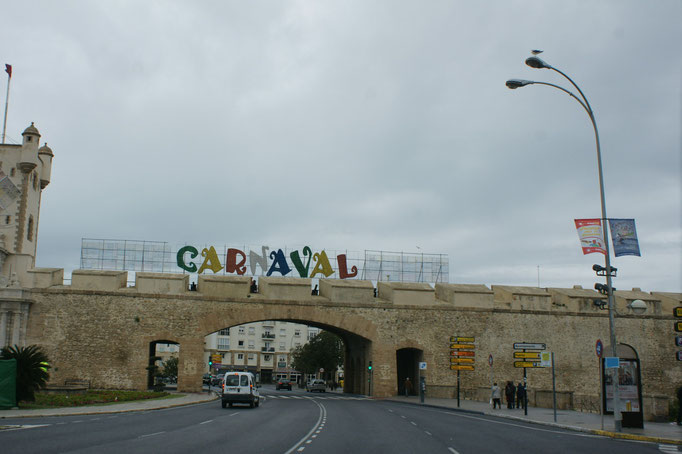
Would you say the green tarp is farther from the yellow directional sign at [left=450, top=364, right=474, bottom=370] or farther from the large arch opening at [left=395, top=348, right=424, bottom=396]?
the large arch opening at [left=395, top=348, right=424, bottom=396]

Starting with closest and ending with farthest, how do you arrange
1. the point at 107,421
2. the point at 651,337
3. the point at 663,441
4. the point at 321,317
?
the point at 663,441
the point at 107,421
the point at 321,317
the point at 651,337

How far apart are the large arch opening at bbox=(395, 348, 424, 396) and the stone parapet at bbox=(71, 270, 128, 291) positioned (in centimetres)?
2250

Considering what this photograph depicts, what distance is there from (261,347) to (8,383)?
8027 cm

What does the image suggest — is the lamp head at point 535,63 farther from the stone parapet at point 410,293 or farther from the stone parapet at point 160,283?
the stone parapet at point 160,283

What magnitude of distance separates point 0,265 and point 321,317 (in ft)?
75.2

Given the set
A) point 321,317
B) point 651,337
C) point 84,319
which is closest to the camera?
point 84,319

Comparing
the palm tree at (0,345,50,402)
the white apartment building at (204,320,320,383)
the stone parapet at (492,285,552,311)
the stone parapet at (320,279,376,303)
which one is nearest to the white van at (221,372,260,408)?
the palm tree at (0,345,50,402)

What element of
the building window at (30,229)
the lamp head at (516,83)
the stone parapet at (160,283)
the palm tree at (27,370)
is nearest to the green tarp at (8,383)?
the palm tree at (27,370)

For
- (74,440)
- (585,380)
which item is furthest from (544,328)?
(74,440)

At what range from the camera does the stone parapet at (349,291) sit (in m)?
44.0

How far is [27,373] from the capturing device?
81.5 feet

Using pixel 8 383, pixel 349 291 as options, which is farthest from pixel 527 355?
pixel 8 383

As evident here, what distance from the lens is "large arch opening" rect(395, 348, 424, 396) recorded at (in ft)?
149

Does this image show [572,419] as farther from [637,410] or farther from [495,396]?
[495,396]
